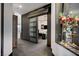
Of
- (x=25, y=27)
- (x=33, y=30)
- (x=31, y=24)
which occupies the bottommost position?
(x=33, y=30)

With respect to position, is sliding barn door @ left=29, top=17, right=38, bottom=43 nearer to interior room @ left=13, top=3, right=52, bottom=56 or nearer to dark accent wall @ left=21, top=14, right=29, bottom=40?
interior room @ left=13, top=3, right=52, bottom=56

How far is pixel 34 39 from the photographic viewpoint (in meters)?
8.80

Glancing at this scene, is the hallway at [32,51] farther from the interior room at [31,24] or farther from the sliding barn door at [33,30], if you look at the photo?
the sliding barn door at [33,30]

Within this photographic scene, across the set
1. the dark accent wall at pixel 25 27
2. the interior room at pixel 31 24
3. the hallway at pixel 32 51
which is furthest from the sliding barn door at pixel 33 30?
the hallway at pixel 32 51

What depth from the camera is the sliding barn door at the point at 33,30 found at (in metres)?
8.63

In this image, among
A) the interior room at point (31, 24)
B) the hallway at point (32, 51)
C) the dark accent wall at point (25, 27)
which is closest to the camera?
the hallway at point (32, 51)

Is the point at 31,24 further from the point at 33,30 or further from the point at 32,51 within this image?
the point at 32,51

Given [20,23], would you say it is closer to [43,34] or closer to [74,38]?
[43,34]

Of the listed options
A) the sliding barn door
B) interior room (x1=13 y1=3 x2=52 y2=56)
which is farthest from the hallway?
the sliding barn door

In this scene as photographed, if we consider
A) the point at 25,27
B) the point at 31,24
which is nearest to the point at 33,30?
the point at 31,24

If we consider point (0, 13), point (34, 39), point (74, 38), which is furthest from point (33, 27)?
point (74, 38)

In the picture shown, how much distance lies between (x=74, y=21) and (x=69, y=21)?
0.73ft

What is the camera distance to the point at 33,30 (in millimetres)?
9055

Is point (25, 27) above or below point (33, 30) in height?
above
